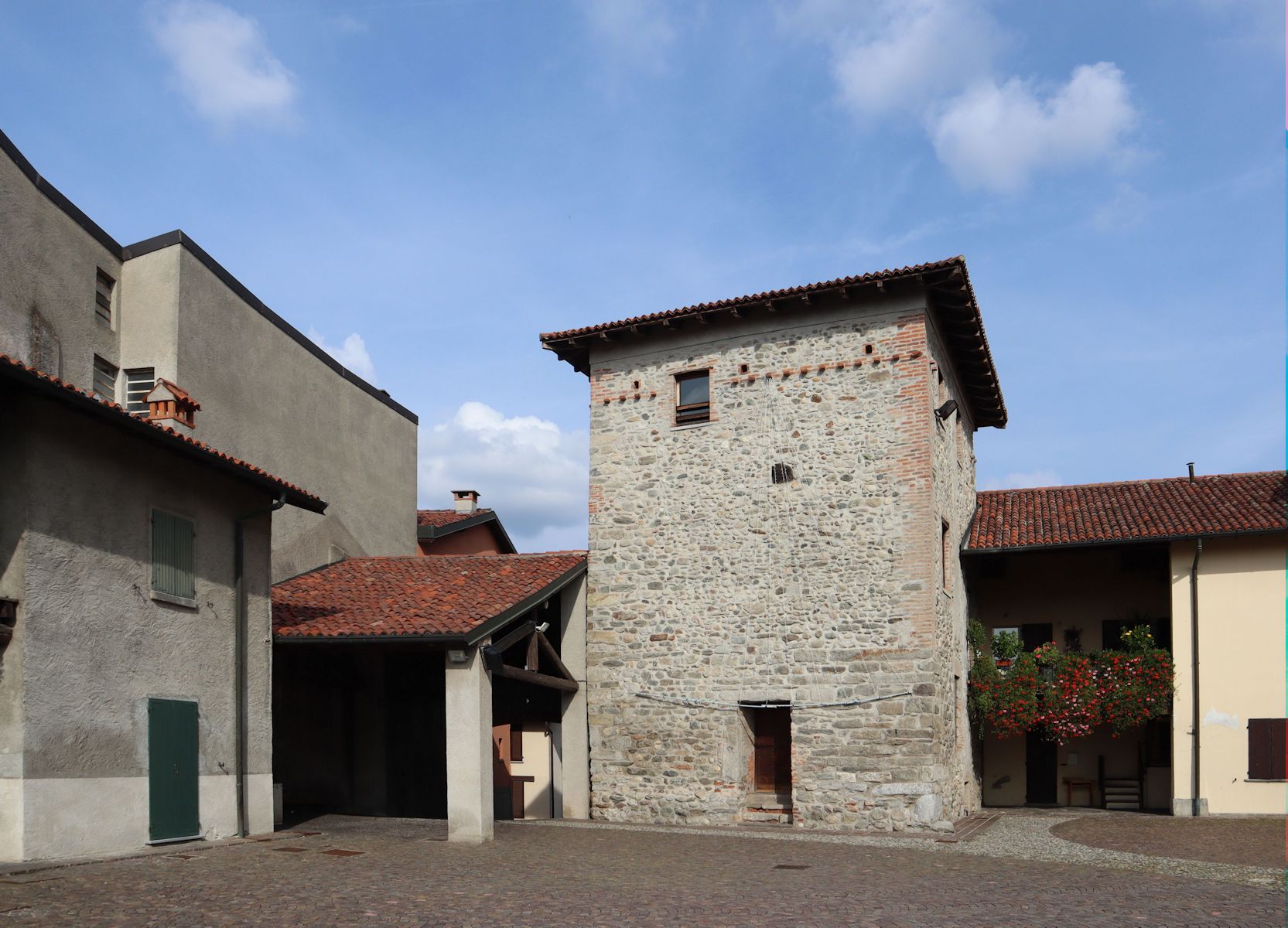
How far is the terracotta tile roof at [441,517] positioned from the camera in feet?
84.4

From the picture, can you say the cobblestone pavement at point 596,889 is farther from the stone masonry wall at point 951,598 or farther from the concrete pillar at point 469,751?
the stone masonry wall at point 951,598

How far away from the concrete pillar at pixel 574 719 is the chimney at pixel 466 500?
29.8ft

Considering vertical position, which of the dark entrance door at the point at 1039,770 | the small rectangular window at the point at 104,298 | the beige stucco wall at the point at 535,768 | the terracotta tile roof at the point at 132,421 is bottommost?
the beige stucco wall at the point at 535,768

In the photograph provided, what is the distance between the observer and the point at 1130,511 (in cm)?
2108

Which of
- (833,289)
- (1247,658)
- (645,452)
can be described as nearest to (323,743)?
(645,452)

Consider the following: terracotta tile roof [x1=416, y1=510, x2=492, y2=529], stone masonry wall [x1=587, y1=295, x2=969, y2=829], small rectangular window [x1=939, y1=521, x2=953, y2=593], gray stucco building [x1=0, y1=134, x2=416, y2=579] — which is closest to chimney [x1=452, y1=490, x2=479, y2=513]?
terracotta tile roof [x1=416, y1=510, x2=492, y2=529]

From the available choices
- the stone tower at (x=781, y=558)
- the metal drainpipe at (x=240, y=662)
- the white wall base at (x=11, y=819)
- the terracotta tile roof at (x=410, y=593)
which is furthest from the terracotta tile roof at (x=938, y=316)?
the white wall base at (x=11, y=819)

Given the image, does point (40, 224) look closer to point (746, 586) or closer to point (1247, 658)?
point (746, 586)

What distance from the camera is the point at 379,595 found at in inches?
666

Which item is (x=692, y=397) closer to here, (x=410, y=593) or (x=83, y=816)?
(x=410, y=593)

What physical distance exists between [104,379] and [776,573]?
1027 cm

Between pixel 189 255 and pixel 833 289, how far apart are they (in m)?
9.55

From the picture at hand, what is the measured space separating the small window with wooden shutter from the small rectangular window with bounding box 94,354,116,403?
1819 centimetres

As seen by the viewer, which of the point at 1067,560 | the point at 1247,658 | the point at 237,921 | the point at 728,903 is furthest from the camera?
the point at 1067,560
